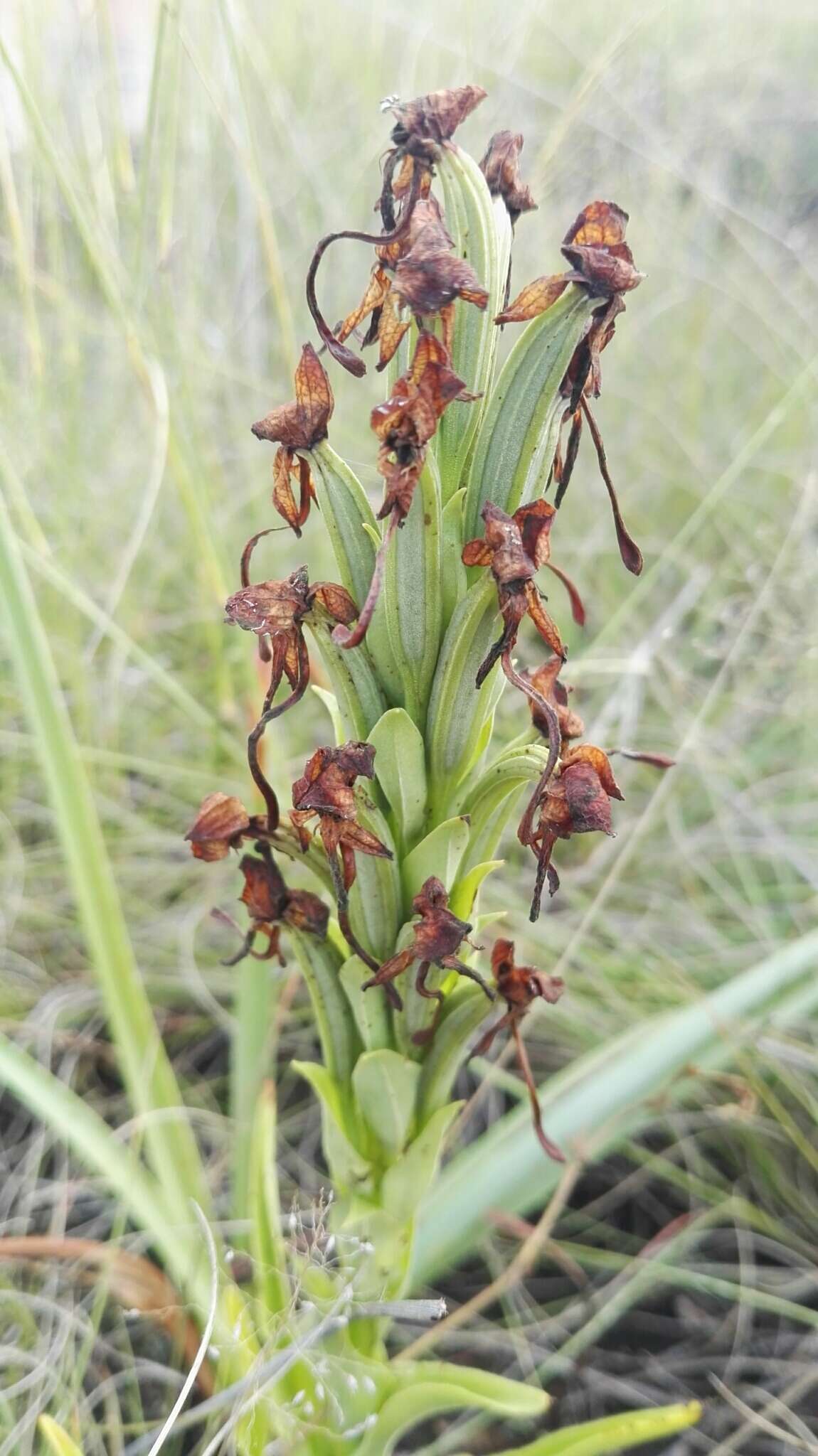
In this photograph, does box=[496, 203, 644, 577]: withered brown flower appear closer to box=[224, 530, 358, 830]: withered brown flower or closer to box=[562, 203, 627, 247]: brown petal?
box=[562, 203, 627, 247]: brown petal

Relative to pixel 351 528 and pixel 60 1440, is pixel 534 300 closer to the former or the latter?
pixel 351 528

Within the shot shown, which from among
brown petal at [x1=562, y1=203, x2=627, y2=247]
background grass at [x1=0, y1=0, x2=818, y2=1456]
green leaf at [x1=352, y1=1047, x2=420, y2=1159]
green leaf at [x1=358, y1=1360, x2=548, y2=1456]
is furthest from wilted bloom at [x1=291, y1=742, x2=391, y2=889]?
background grass at [x1=0, y1=0, x2=818, y2=1456]

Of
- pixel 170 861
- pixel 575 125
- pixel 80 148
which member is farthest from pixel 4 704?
pixel 575 125

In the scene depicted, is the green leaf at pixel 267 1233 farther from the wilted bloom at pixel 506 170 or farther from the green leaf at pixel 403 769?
the wilted bloom at pixel 506 170

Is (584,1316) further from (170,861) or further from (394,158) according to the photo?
(394,158)

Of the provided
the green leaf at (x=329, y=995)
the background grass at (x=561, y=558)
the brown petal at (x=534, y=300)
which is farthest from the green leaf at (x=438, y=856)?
the background grass at (x=561, y=558)

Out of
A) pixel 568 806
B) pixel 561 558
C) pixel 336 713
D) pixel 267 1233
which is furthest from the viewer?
pixel 561 558

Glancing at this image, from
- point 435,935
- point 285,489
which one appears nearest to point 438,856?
point 435,935
